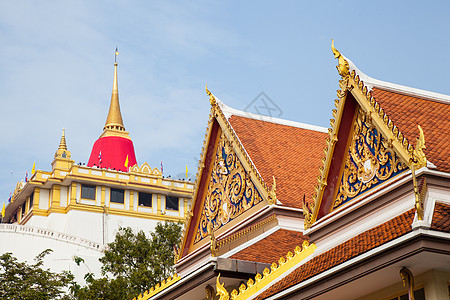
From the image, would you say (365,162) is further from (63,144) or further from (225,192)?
(63,144)

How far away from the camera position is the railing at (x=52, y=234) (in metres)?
53.2

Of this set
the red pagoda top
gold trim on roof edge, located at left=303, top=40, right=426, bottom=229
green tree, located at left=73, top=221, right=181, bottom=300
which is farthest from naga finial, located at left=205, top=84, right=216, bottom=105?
the red pagoda top

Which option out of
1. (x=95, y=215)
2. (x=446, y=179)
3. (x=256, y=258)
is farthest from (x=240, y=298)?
(x=95, y=215)

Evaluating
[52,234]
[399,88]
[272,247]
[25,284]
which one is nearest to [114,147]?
[52,234]

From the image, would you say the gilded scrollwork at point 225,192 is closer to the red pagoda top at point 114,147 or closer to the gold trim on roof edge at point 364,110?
the gold trim on roof edge at point 364,110

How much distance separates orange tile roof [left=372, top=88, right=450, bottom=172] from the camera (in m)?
11.7

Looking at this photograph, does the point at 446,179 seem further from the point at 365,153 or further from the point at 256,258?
the point at 256,258

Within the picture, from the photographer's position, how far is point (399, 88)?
1389 cm

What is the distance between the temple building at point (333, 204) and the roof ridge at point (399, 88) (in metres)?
0.02

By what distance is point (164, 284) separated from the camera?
17047 millimetres

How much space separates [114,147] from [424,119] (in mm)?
58857

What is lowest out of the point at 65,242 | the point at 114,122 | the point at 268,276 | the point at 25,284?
the point at 268,276

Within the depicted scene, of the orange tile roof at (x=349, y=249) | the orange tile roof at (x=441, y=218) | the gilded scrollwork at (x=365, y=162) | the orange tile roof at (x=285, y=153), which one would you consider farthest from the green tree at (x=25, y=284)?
the orange tile roof at (x=441, y=218)

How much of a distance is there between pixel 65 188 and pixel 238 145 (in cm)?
4673
